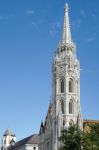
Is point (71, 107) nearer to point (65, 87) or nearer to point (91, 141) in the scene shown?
point (65, 87)

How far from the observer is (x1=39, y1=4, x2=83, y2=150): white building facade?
392 ft

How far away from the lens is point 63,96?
121938 mm

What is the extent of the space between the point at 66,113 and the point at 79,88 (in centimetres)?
851

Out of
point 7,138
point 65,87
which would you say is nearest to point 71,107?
point 65,87

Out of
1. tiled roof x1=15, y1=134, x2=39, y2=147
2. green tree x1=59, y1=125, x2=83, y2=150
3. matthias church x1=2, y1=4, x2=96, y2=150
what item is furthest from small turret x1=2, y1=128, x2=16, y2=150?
green tree x1=59, y1=125, x2=83, y2=150

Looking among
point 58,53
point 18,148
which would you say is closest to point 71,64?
point 58,53

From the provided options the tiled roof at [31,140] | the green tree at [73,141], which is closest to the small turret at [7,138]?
the tiled roof at [31,140]

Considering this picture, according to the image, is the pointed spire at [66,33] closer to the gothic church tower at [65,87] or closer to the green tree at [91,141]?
the gothic church tower at [65,87]

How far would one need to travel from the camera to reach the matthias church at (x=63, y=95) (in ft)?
392

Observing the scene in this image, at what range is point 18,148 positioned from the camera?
159250 mm

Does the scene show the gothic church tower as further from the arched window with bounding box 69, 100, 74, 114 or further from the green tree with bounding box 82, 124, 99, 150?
the green tree with bounding box 82, 124, 99, 150

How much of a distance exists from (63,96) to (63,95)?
0.31 m

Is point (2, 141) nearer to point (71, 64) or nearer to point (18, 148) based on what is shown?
point (18, 148)

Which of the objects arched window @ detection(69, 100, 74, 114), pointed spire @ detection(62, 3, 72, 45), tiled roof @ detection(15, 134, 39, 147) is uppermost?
pointed spire @ detection(62, 3, 72, 45)
